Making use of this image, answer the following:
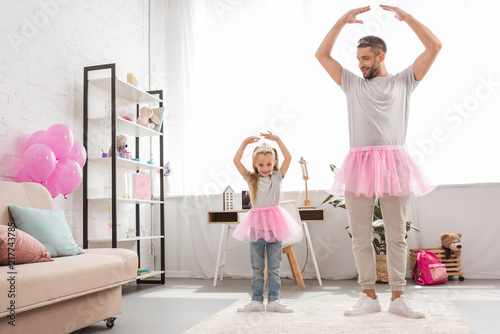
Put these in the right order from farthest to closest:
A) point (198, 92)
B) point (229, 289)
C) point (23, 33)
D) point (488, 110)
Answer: point (198, 92), point (488, 110), point (229, 289), point (23, 33)

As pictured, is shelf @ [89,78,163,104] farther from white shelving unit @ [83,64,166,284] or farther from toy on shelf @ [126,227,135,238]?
toy on shelf @ [126,227,135,238]

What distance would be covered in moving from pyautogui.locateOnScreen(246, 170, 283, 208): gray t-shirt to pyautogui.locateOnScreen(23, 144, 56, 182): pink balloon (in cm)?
128

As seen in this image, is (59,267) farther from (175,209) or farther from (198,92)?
(198,92)

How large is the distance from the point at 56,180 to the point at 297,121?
8.05 ft

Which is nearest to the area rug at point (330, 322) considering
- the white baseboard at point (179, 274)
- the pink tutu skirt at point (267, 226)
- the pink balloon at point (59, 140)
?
the pink tutu skirt at point (267, 226)

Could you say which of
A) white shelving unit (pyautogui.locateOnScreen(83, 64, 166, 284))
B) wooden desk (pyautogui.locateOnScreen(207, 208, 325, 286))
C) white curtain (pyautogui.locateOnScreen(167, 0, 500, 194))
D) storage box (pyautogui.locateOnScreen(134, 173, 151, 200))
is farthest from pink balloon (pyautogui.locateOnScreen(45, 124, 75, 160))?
white curtain (pyautogui.locateOnScreen(167, 0, 500, 194))

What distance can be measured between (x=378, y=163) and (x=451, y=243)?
2.03m

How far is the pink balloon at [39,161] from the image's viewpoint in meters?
2.67

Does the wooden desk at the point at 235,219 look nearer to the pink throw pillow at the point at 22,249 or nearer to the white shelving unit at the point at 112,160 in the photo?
the white shelving unit at the point at 112,160

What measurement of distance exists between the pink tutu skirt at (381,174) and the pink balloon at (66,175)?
67.1 inches

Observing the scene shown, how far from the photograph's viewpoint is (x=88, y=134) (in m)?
3.74

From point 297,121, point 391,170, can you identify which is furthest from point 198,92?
point 391,170

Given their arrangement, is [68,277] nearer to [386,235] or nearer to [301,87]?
[386,235]

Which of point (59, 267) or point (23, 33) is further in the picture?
point (23, 33)
